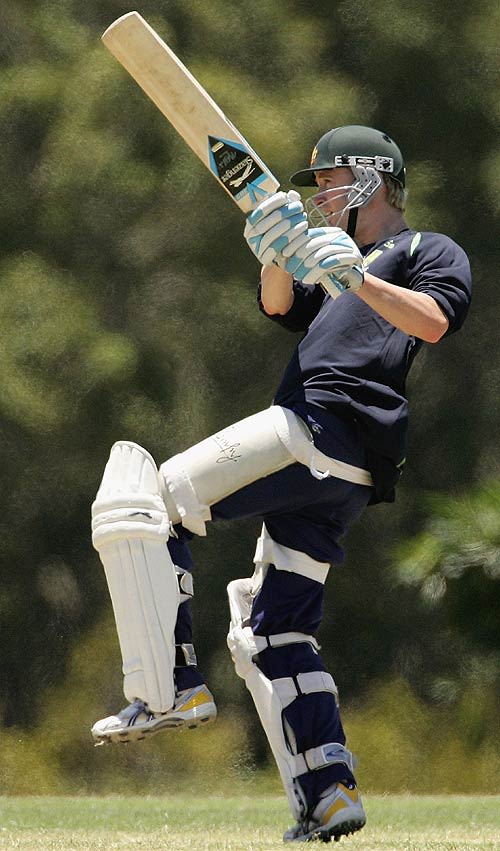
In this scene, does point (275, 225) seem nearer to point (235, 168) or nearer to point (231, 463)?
point (235, 168)

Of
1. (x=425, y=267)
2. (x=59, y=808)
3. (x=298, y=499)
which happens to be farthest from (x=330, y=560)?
(x=59, y=808)

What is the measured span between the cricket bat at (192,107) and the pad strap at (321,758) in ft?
3.07

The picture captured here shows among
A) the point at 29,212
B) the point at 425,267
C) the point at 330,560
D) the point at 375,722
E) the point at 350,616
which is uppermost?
the point at 29,212

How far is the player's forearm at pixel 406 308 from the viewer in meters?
2.32

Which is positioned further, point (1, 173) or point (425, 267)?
point (1, 173)

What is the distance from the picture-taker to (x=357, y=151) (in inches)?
103

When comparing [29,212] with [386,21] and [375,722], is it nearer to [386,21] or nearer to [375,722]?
[386,21]

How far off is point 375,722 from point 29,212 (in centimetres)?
181

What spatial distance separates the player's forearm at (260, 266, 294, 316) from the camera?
261cm

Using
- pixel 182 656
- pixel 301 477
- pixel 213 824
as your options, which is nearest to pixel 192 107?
pixel 301 477

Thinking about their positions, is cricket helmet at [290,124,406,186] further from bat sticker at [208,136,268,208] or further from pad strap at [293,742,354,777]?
pad strap at [293,742,354,777]

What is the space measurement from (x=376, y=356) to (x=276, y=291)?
256mm

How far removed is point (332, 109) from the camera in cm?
432

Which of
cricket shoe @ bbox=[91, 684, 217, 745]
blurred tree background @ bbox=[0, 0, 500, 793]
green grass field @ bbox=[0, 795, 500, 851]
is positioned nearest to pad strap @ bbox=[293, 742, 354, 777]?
green grass field @ bbox=[0, 795, 500, 851]
